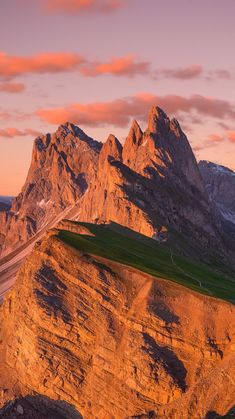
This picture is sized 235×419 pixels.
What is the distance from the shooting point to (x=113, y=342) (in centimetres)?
8112

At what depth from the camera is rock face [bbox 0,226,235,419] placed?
76.6 m

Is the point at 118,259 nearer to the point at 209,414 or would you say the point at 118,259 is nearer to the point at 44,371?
the point at 44,371

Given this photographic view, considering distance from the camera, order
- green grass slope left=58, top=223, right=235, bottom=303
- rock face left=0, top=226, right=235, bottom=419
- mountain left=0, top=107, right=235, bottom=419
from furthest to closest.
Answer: green grass slope left=58, top=223, right=235, bottom=303
mountain left=0, top=107, right=235, bottom=419
rock face left=0, top=226, right=235, bottom=419

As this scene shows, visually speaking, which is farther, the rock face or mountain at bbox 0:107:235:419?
mountain at bbox 0:107:235:419

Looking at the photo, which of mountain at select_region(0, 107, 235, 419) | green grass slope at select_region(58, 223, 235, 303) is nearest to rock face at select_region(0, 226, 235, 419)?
mountain at select_region(0, 107, 235, 419)

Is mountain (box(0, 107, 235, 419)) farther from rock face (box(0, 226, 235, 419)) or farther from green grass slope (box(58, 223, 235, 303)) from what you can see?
green grass slope (box(58, 223, 235, 303))

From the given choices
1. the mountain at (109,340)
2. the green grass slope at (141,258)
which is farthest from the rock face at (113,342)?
the green grass slope at (141,258)

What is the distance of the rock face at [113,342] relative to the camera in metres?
76.6

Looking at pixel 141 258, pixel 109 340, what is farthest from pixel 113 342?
pixel 141 258

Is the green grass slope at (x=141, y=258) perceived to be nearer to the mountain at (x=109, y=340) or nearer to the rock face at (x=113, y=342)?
the mountain at (x=109, y=340)

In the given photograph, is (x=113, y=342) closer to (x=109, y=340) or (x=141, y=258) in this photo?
(x=109, y=340)

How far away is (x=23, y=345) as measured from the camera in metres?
87.3

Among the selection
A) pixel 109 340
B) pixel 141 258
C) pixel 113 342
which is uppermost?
pixel 141 258

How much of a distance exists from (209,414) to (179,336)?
378 inches
